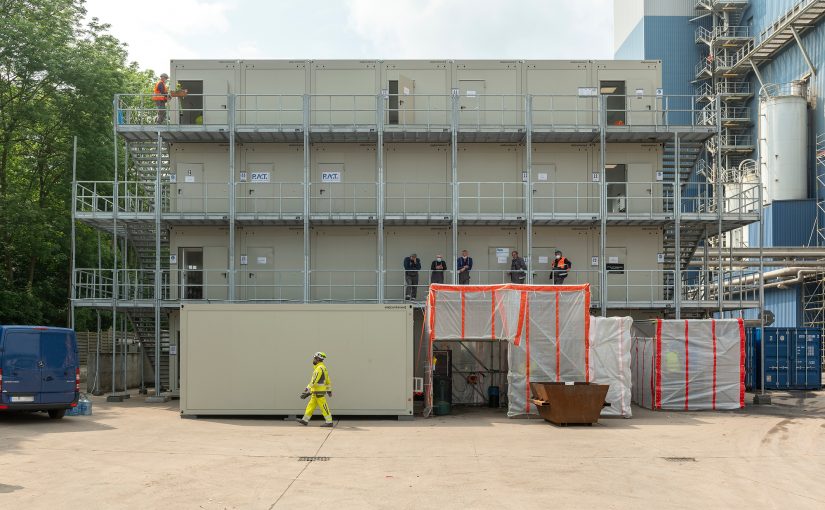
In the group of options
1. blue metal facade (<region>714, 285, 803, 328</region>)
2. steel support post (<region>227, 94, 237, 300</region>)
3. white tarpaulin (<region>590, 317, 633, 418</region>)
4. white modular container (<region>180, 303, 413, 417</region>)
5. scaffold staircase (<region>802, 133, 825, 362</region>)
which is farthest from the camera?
blue metal facade (<region>714, 285, 803, 328</region>)

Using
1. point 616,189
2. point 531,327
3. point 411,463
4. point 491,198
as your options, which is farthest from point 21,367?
point 616,189

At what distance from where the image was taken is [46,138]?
35.7 m

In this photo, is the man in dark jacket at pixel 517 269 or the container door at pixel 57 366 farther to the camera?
the man in dark jacket at pixel 517 269

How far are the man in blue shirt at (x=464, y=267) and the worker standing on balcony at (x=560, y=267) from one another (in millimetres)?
2683

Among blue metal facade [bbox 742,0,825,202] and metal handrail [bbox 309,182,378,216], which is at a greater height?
blue metal facade [bbox 742,0,825,202]

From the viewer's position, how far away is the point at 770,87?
48.7 metres

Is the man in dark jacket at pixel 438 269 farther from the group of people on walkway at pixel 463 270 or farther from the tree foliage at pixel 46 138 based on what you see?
the tree foliage at pixel 46 138

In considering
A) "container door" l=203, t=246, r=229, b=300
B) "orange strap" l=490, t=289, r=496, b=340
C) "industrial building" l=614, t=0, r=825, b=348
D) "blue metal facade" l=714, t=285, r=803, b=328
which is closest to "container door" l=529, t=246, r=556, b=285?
"orange strap" l=490, t=289, r=496, b=340

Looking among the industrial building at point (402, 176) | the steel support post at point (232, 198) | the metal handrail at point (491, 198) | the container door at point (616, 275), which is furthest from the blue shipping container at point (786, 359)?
the steel support post at point (232, 198)

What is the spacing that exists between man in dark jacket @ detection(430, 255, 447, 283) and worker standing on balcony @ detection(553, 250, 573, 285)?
11.5 ft

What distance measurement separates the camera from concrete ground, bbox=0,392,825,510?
10641 mm

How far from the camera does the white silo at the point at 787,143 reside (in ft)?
148

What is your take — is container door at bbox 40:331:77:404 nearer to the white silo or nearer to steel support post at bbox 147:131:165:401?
steel support post at bbox 147:131:165:401

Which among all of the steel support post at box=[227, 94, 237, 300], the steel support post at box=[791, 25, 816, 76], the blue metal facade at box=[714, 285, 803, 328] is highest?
the steel support post at box=[791, 25, 816, 76]
